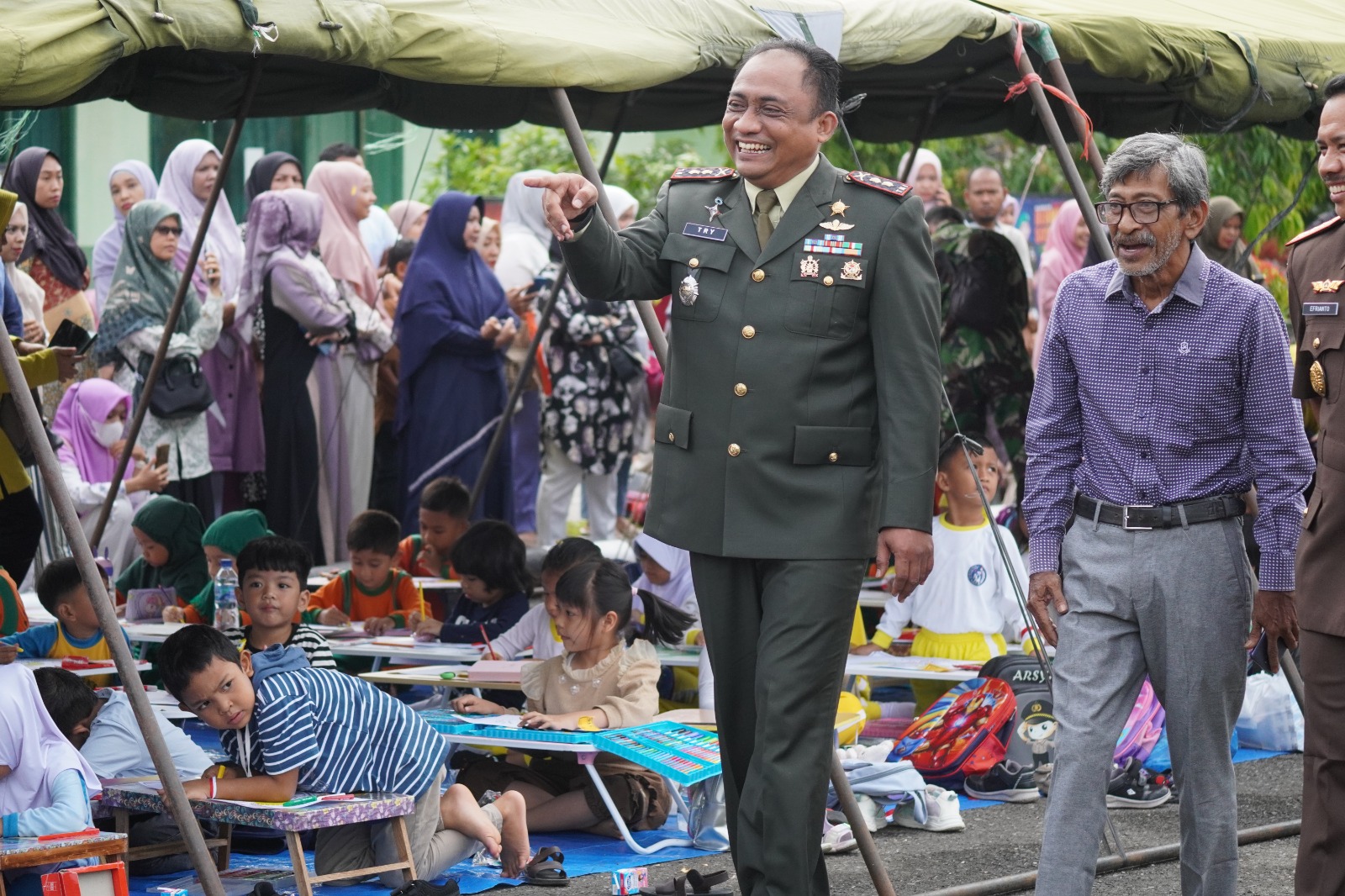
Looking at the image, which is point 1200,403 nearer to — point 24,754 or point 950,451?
point 24,754

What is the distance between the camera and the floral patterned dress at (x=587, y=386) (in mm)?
10547

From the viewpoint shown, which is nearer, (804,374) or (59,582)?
(804,374)

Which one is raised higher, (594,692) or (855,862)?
(594,692)

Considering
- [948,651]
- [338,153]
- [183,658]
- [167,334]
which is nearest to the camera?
[183,658]

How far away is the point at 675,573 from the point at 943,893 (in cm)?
277

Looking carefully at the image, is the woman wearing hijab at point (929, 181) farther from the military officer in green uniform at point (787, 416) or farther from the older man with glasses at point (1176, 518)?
the military officer in green uniform at point (787, 416)

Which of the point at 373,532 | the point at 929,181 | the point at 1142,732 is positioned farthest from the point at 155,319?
the point at 1142,732

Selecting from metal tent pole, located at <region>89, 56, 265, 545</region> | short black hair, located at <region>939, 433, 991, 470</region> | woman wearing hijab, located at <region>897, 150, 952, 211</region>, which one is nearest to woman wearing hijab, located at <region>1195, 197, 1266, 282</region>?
short black hair, located at <region>939, 433, 991, 470</region>

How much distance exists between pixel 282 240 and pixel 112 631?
5.55 meters

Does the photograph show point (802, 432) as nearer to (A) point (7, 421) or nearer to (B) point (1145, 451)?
(B) point (1145, 451)

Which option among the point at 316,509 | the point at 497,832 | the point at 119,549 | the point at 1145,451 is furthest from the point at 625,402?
the point at 1145,451

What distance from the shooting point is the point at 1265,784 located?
266 inches

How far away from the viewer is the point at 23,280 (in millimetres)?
8789

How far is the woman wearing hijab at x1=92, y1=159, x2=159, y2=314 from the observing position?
396 inches
